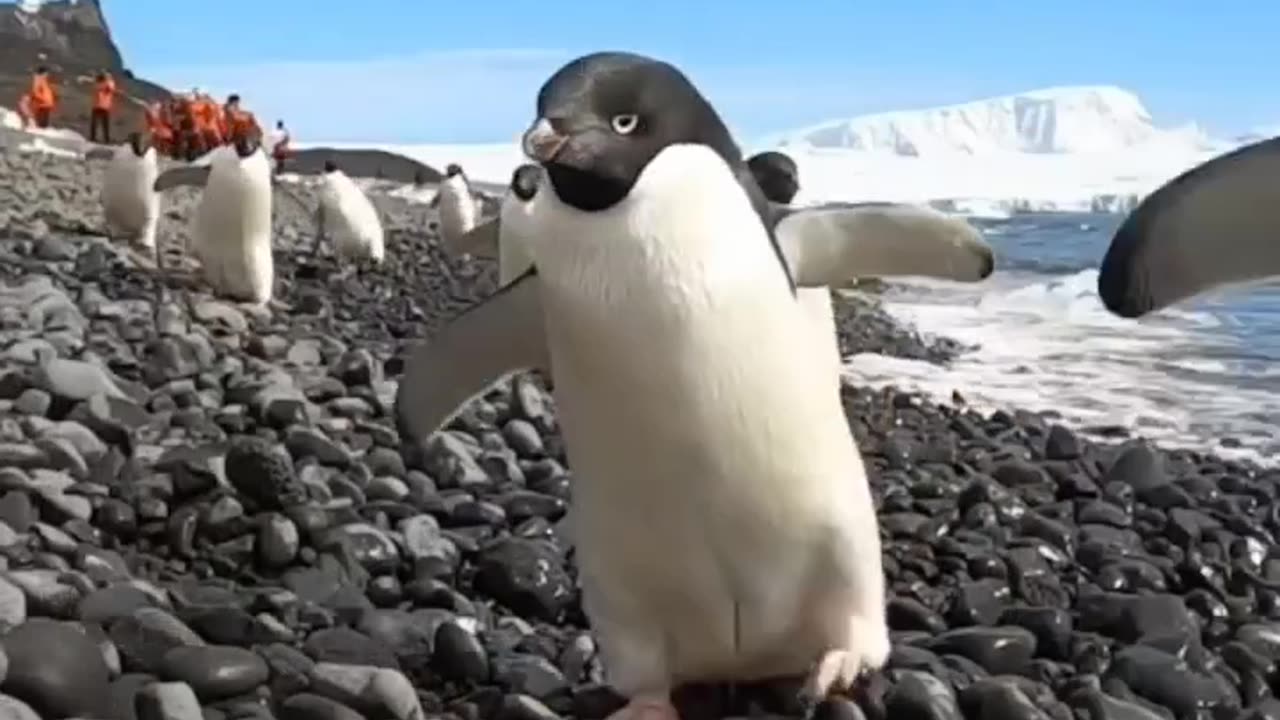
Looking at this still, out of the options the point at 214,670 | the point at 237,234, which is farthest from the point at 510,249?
the point at 214,670

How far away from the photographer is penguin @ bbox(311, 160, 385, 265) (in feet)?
41.8

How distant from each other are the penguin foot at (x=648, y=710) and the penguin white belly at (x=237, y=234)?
644 cm

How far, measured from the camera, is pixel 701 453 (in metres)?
2.77

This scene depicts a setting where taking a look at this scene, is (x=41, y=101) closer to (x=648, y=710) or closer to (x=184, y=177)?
(x=184, y=177)

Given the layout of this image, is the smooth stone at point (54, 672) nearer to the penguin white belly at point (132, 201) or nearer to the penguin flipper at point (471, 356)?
the penguin flipper at point (471, 356)

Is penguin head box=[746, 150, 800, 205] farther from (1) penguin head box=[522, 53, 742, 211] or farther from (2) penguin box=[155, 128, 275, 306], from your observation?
(2) penguin box=[155, 128, 275, 306]

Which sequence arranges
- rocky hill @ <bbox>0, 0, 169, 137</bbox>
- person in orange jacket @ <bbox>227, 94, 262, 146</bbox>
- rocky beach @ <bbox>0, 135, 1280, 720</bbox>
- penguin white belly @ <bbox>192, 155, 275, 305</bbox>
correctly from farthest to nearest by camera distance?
rocky hill @ <bbox>0, 0, 169, 137</bbox> < person in orange jacket @ <bbox>227, 94, 262, 146</bbox> < penguin white belly @ <bbox>192, 155, 275, 305</bbox> < rocky beach @ <bbox>0, 135, 1280, 720</bbox>

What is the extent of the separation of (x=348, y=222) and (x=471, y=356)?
32.1ft

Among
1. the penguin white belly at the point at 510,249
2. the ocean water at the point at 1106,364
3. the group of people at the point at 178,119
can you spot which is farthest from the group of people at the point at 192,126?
the penguin white belly at the point at 510,249

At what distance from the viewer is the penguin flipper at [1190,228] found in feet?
8.73

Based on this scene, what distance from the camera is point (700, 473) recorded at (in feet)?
9.14

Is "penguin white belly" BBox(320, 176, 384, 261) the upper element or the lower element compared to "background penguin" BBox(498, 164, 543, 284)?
lower

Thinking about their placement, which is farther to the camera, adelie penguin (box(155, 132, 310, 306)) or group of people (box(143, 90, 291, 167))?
group of people (box(143, 90, 291, 167))

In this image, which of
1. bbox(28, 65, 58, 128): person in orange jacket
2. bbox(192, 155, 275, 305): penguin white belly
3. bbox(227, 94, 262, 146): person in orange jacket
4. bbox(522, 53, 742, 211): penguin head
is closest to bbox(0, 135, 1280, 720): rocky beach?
bbox(522, 53, 742, 211): penguin head
